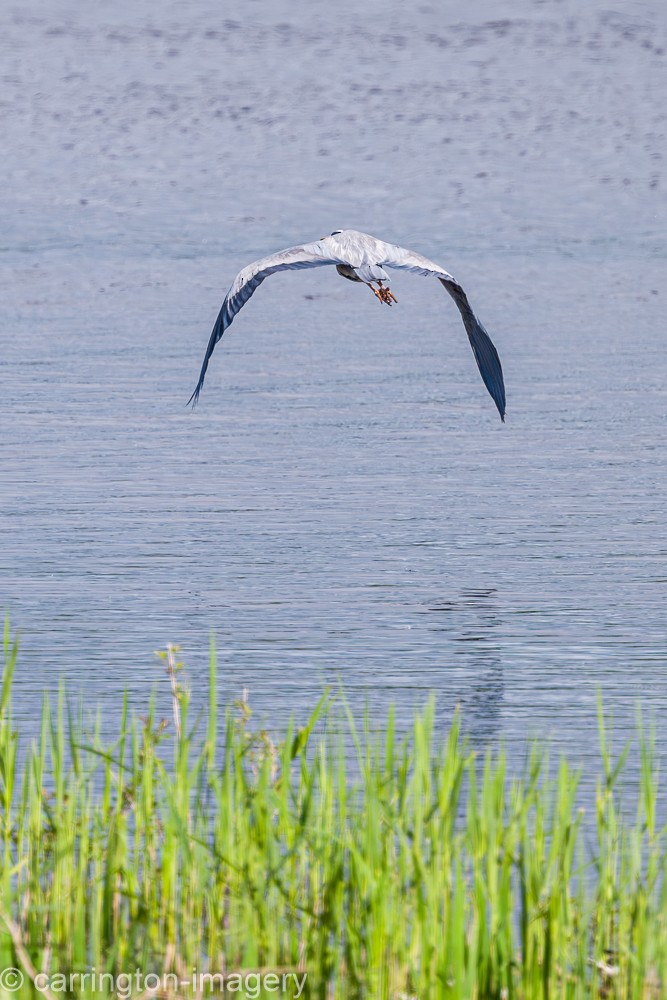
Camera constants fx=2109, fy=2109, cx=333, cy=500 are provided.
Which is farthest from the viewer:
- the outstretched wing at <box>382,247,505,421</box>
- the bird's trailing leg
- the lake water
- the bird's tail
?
the bird's tail

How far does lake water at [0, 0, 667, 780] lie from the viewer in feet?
33.3

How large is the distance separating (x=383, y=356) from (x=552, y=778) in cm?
1243

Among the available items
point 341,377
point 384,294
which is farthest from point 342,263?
point 341,377

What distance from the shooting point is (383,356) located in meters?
19.8

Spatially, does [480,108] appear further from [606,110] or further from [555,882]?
[555,882]

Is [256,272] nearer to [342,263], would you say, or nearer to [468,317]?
[342,263]

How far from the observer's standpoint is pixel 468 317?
11945mm

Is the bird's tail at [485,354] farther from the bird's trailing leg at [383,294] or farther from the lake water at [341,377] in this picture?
the lake water at [341,377]

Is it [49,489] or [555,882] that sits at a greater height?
[555,882]

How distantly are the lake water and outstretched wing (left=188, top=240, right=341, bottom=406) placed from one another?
4.83ft

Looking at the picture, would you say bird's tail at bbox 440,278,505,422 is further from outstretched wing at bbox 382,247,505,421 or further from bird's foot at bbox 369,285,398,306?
bird's foot at bbox 369,285,398,306

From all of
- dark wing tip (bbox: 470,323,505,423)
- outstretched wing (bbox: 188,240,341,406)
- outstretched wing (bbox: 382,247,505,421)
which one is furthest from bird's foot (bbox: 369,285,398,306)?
dark wing tip (bbox: 470,323,505,423)

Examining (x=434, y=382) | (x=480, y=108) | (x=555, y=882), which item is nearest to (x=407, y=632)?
(x=555, y=882)

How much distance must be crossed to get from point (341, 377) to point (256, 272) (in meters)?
8.08
